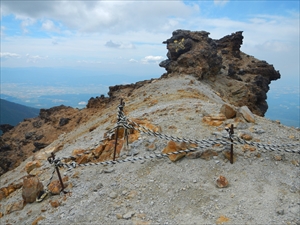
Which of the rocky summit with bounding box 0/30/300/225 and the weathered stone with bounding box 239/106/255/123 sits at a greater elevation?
the weathered stone with bounding box 239/106/255/123

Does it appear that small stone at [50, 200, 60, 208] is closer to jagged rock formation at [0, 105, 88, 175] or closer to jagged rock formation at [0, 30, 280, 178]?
jagged rock formation at [0, 105, 88, 175]

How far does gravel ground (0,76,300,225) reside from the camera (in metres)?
5.15

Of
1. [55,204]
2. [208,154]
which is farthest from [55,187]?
[208,154]

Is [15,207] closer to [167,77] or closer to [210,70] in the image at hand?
[167,77]

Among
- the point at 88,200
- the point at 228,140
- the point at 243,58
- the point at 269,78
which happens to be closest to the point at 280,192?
the point at 228,140

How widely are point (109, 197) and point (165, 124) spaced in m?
3.59

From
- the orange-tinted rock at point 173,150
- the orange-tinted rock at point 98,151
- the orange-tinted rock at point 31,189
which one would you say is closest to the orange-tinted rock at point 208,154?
the orange-tinted rock at point 173,150

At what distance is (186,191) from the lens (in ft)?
19.1

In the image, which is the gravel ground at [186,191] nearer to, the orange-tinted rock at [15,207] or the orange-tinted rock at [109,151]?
the orange-tinted rock at [15,207]

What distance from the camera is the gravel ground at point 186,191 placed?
5.15 metres

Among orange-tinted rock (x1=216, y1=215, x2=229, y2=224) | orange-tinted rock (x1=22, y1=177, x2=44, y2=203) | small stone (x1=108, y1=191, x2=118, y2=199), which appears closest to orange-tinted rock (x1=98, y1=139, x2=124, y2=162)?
small stone (x1=108, y1=191, x2=118, y2=199)

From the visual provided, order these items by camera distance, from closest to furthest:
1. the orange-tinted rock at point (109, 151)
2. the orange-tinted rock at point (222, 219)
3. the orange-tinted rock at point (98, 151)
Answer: the orange-tinted rock at point (222, 219), the orange-tinted rock at point (109, 151), the orange-tinted rock at point (98, 151)

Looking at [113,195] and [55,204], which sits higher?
[113,195]

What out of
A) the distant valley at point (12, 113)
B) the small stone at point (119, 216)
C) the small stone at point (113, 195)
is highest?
Result: the small stone at point (113, 195)
